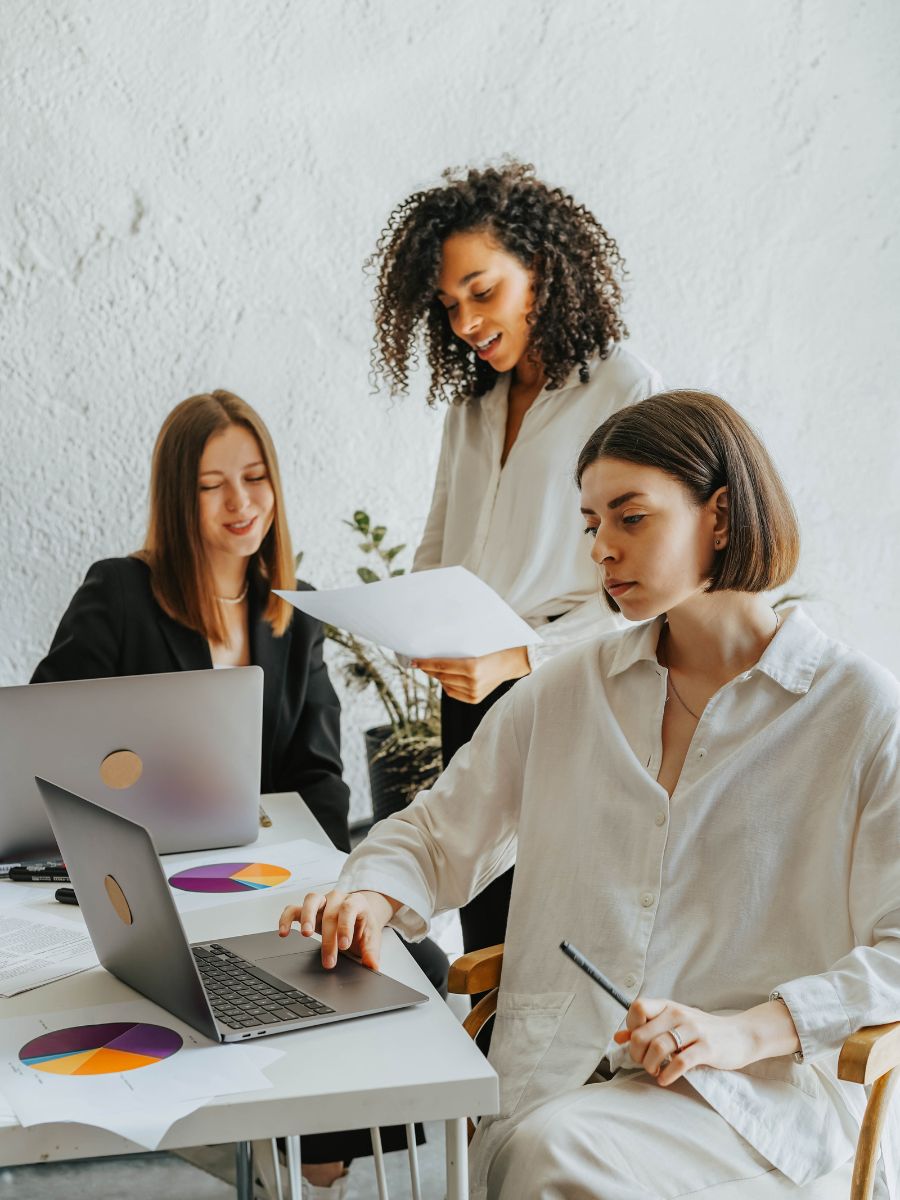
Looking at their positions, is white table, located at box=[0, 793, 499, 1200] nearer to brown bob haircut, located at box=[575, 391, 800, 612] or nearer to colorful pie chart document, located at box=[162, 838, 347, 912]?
colorful pie chart document, located at box=[162, 838, 347, 912]

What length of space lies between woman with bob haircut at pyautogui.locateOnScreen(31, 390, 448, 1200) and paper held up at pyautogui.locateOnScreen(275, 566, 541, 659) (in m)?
0.64

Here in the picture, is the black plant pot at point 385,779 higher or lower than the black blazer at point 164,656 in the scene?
lower

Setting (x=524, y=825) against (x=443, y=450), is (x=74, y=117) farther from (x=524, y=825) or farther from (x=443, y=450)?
(x=524, y=825)

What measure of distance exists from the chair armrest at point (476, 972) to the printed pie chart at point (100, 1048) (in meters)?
0.43

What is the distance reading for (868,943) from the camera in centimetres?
132

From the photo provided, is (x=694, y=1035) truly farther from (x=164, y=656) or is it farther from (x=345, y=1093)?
(x=164, y=656)

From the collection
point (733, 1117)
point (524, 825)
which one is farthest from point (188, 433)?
point (733, 1117)

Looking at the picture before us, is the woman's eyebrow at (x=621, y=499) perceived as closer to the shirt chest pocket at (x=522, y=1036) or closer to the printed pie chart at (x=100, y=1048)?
the shirt chest pocket at (x=522, y=1036)

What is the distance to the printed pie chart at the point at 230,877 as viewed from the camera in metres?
1.64

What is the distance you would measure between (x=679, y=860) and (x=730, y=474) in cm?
45

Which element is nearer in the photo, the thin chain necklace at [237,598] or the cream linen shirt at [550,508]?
the cream linen shirt at [550,508]

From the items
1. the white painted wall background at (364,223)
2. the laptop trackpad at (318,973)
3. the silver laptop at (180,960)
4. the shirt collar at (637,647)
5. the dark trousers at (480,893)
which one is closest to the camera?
the silver laptop at (180,960)

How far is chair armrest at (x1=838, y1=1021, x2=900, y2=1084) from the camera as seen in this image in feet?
3.94

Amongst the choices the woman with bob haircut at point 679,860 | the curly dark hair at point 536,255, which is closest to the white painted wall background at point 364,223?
the curly dark hair at point 536,255
